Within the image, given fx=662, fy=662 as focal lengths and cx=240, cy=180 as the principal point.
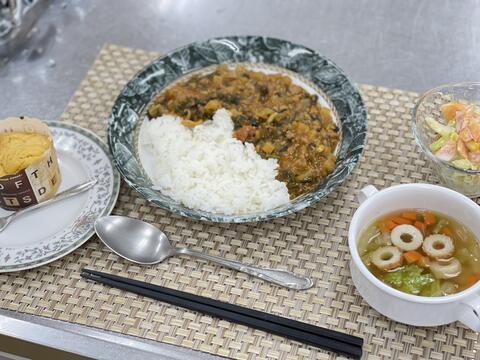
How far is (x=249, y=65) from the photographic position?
197cm

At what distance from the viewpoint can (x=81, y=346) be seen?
1.43 m

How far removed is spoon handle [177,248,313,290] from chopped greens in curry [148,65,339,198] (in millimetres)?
216

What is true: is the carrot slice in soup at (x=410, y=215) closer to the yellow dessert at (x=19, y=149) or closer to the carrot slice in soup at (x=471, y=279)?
the carrot slice in soup at (x=471, y=279)

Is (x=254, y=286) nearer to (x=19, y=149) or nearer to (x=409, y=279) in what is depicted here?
(x=409, y=279)

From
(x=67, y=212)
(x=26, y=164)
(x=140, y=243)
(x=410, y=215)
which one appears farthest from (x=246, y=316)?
(x=26, y=164)

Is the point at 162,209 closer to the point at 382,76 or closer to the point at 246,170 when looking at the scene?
the point at 246,170

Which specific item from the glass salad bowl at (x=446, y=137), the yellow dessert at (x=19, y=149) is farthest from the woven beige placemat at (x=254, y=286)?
the yellow dessert at (x=19, y=149)

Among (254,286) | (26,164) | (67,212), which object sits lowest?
(254,286)

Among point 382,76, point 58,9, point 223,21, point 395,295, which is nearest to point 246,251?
point 395,295

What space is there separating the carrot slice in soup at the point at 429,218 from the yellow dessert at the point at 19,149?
935mm

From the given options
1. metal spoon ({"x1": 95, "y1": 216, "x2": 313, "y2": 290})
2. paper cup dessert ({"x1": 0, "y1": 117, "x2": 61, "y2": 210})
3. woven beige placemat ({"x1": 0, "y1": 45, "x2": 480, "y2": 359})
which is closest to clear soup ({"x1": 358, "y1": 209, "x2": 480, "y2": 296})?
woven beige placemat ({"x1": 0, "y1": 45, "x2": 480, "y2": 359})

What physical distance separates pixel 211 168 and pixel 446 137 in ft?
1.94

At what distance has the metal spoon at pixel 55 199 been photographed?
1.65 metres

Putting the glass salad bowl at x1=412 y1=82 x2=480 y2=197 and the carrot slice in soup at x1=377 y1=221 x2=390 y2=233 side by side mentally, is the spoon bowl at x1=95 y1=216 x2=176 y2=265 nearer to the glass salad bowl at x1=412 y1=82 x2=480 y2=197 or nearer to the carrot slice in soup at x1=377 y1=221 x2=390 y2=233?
the carrot slice in soup at x1=377 y1=221 x2=390 y2=233
